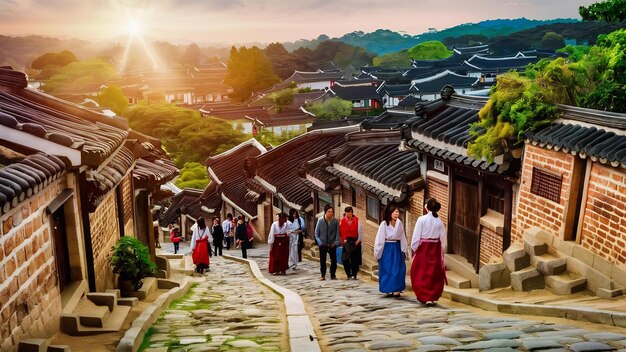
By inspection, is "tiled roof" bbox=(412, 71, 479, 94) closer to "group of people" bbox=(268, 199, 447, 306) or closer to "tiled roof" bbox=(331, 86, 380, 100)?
"tiled roof" bbox=(331, 86, 380, 100)

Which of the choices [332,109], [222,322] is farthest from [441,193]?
[332,109]

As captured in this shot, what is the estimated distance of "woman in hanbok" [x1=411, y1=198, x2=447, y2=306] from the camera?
11.8m

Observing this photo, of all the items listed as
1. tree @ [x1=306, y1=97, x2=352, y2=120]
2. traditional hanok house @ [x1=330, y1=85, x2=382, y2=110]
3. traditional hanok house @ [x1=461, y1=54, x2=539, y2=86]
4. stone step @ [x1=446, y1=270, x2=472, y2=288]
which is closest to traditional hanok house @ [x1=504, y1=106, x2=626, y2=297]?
stone step @ [x1=446, y1=270, x2=472, y2=288]

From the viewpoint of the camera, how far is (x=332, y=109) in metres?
92.4

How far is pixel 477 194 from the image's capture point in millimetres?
14758

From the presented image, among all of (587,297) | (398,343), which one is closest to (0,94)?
(398,343)

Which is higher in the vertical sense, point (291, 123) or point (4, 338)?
point (4, 338)

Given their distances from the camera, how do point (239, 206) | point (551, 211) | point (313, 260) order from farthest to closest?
point (239, 206) → point (313, 260) → point (551, 211)

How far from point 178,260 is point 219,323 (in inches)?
431

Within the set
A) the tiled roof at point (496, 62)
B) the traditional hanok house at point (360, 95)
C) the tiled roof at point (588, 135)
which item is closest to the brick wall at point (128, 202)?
the tiled roof at point (588, 135)

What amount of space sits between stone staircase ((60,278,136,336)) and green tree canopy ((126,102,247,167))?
200 ft

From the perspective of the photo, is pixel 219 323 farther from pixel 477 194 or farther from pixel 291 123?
pixel 291 123

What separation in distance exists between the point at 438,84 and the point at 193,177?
5100cm

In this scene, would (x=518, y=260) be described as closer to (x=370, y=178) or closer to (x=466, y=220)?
(x=466, y=220)
